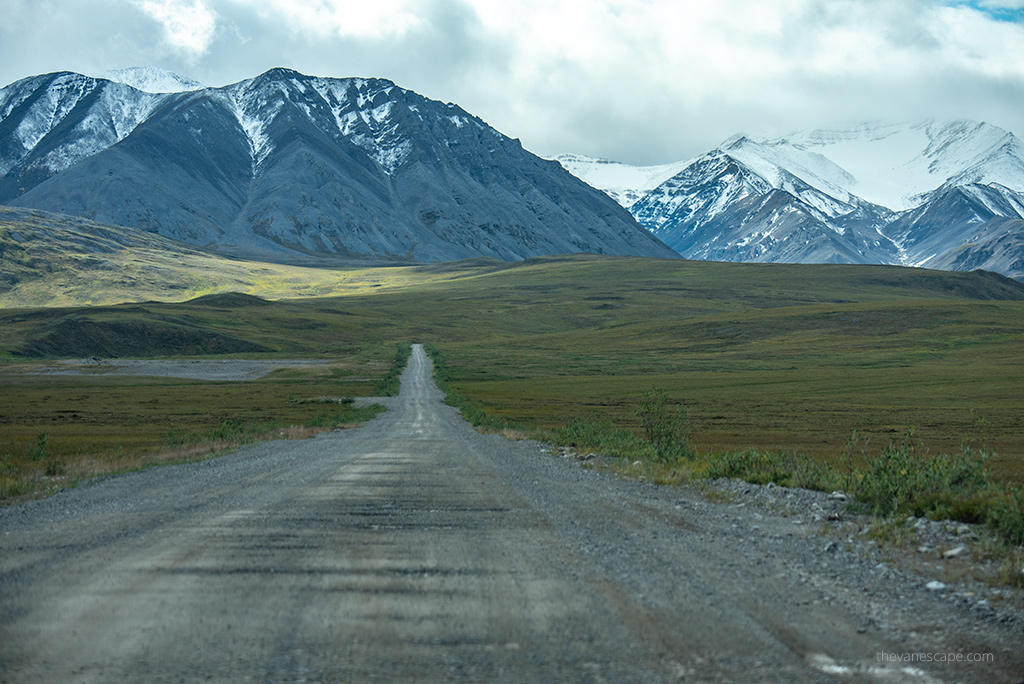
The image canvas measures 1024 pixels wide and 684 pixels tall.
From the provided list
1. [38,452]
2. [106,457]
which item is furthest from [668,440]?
[38,452]

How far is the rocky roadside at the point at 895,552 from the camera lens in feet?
29.9

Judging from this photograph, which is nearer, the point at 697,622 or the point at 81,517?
the point at 697,622

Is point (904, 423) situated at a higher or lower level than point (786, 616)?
lower

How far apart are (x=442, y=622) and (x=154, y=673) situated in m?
2.73

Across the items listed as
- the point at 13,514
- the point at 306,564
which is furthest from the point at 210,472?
the point at 306,564

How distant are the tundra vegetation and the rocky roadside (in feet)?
2.77

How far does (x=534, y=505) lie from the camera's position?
15.4 m

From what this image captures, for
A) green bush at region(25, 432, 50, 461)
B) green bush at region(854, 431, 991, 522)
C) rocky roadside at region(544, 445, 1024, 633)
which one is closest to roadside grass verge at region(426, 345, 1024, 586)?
green bush at region(854, 431, 991, 522)

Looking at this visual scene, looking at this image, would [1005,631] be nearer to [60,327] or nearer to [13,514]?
[13,514]

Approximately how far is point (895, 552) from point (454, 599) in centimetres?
711

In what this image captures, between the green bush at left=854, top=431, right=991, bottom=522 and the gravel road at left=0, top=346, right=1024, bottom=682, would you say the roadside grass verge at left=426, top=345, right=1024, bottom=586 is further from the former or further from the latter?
the gravel road at left=0, top=346, right=1024, bottom=682

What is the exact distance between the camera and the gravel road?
22.7ft

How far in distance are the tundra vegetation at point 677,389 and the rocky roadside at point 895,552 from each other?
2.77ft

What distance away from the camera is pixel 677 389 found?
80.0 m
